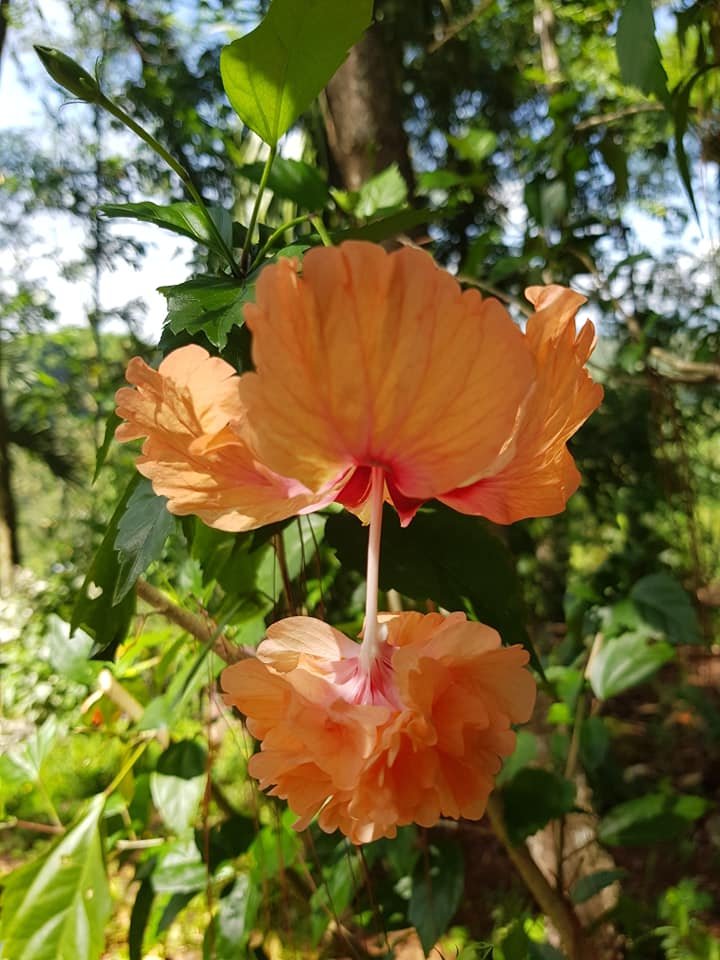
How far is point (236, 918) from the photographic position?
0.69 meters

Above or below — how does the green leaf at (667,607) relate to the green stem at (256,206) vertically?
below

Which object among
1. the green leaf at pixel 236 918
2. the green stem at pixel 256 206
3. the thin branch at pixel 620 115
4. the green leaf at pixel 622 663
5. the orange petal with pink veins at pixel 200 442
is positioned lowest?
the green leaf at pixel 236 918

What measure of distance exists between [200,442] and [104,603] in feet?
0.59

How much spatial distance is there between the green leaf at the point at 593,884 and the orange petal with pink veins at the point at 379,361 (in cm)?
66

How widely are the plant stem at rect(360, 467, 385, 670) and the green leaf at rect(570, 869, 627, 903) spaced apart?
0.61 meters

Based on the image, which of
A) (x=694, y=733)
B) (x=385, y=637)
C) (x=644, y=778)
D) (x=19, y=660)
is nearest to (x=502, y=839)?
(x=385, y=637)

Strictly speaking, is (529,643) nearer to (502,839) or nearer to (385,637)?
(385,637)

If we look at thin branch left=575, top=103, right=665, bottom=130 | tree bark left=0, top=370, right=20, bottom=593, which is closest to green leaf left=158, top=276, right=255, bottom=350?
thin branch left=575, top=103, right=665, bottom=130

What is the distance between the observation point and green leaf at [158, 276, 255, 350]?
0.97 ft

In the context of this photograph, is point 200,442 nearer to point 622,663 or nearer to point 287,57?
point 287,57

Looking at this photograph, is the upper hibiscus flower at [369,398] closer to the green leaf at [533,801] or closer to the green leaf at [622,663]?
the green leaf at [533,801]

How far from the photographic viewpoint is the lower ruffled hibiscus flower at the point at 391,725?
0.21 metres

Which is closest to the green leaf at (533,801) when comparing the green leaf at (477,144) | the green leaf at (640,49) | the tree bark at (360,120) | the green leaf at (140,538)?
the green leaf at (140,538)

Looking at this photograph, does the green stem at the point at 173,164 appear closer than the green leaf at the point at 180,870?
Yes
